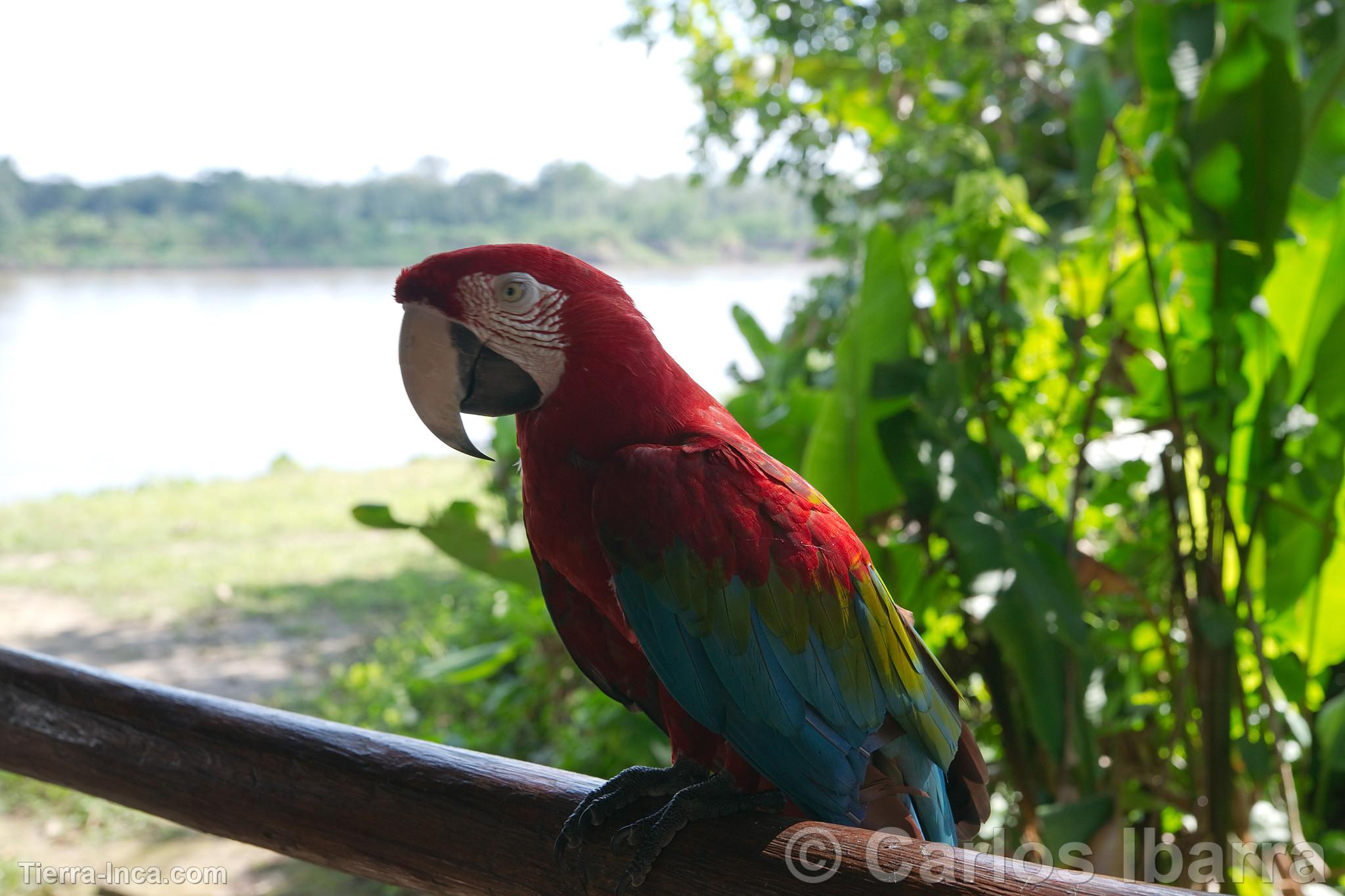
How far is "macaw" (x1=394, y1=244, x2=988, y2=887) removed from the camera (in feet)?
1.76

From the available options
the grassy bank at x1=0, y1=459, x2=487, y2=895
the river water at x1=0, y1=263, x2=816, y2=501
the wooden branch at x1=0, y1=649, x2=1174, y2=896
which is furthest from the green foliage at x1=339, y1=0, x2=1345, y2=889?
the river water at x1=0, y1=263, x2=816, y2=501

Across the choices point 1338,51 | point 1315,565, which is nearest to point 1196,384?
point 1315,565

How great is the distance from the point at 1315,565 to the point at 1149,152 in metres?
0.53

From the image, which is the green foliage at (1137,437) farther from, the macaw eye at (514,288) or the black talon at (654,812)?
the macaw eye at (514,288)

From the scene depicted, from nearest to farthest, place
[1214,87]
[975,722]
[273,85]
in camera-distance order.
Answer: [1214,87] < [975,722] < [273,85]

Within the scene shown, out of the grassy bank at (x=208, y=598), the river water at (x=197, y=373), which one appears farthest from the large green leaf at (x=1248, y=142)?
the river water at (x=197, y=373)

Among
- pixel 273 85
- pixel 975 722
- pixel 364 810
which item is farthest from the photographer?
pixel 273 85

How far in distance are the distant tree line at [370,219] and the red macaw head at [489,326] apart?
10.8 ft

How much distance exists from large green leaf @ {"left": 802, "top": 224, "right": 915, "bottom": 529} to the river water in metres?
2.87

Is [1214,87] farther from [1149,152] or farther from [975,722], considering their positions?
Result: [975,722]

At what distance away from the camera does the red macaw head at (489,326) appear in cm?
53

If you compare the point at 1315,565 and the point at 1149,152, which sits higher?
the point at 1149,152

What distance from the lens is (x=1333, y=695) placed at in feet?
4.88

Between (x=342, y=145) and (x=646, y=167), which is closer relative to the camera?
(x=646, y=167)
